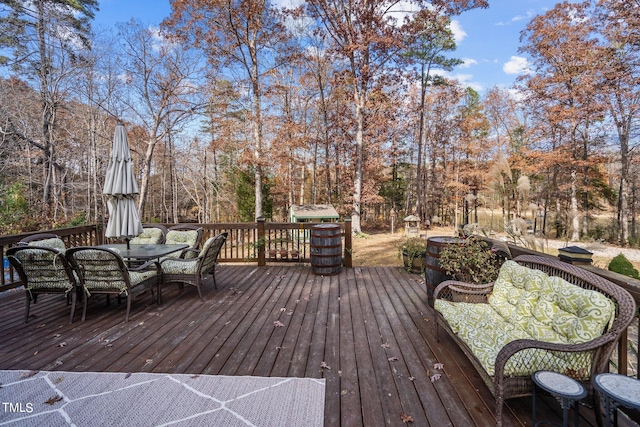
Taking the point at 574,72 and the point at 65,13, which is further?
the point at 574,72

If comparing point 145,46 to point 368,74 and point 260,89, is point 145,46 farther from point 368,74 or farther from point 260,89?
point 368,74

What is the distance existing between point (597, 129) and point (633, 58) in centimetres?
355

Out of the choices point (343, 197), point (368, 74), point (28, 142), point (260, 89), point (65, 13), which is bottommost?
point (343, 197)

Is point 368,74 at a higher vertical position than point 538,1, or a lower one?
lower

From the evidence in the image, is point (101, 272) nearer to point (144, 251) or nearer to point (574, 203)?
point (144, 251)

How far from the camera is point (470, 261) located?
126 inches

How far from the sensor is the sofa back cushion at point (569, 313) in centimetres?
165

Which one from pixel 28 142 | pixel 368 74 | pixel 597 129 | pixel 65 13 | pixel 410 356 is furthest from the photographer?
pixel 597 129

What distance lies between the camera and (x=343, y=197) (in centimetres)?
1770

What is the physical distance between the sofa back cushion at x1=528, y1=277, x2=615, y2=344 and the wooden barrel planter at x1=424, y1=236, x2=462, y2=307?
1.32 m

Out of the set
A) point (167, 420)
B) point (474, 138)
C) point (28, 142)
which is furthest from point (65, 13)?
point (474, 138)

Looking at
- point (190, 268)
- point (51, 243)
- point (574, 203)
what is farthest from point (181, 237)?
point (574, 203)

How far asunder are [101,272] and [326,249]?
10.2 feet

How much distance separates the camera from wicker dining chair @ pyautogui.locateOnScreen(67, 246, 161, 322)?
10.1 feet
